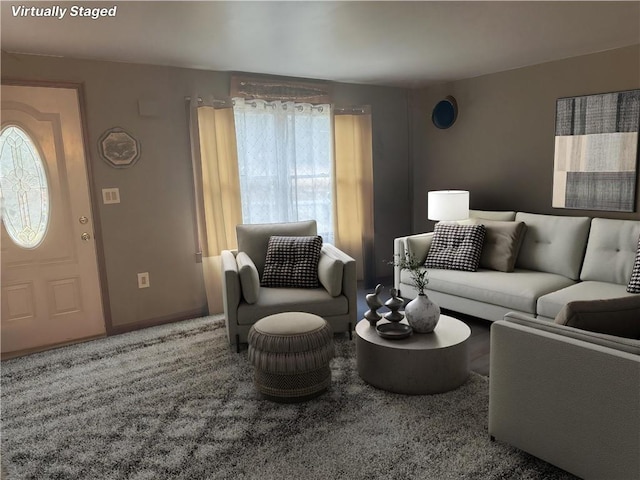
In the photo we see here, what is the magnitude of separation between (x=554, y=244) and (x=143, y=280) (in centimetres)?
334

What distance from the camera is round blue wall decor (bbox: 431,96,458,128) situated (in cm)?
474

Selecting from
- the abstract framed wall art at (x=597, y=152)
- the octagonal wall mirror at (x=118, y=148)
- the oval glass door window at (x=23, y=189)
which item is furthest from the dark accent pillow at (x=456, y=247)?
the oval glass door window at (x=23, y=189)

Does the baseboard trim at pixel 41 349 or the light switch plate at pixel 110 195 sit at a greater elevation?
the light switch plate at pixel 110 195

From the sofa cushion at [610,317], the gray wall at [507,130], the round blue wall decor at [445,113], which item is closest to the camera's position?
the sofa cushion at [610,317]

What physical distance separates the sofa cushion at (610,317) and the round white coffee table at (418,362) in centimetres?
83

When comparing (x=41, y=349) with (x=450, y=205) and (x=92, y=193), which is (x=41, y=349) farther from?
(x=450, y=205)

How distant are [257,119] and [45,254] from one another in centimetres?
207

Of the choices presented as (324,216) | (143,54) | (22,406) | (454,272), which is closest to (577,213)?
(454,272)

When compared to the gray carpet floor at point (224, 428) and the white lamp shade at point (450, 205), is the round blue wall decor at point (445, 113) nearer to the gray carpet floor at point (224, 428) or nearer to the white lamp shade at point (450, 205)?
the white lamp shade at point (450, 205)

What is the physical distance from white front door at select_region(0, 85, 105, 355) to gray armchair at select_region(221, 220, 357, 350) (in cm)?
116

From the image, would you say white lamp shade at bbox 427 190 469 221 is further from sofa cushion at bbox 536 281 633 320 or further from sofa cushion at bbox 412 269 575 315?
sofa cushion at bbox 536 281 633 320

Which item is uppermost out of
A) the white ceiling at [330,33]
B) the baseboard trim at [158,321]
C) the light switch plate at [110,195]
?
the white ceiling at [330,33]

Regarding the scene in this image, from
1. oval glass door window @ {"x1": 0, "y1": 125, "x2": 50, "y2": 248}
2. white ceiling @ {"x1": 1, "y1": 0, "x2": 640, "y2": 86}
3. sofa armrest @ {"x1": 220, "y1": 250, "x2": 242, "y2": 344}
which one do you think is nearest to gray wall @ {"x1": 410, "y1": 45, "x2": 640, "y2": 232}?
white ceiling @ {"x1": 1, "y1": 0, "x2": 640, "y2": 86}

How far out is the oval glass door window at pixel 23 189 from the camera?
328 centimetres
